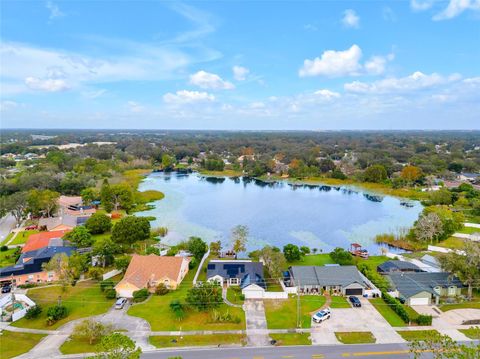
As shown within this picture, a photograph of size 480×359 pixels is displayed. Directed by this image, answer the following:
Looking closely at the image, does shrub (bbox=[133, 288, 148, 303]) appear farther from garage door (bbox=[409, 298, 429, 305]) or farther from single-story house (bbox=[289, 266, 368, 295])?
garage door (bbox=[409, 298, 429, 305])

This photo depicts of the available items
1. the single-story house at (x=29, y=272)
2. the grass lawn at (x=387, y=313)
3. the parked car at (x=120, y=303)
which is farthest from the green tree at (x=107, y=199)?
the grass lawn at (x=387, y=313)

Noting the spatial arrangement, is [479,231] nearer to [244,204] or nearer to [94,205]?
[244,204]

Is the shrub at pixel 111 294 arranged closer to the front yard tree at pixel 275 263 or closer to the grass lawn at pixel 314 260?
the front yard tree at pixel 275 263

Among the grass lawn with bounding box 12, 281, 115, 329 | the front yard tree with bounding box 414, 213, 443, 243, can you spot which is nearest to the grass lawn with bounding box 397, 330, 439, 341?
the front yard tree with bounding box 414, 213, 443, 243

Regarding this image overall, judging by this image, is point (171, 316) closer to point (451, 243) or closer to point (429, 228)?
point (429, 228)

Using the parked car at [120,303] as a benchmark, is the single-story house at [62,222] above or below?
above
